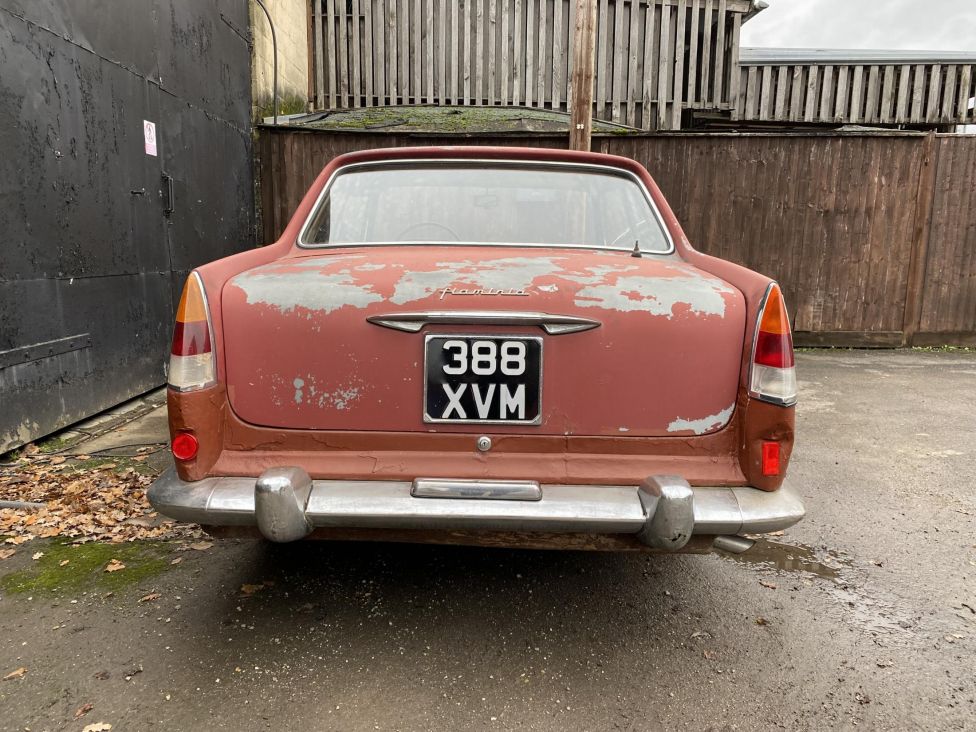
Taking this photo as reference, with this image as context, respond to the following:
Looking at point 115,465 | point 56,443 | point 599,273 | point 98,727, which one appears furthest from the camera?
point 56,443

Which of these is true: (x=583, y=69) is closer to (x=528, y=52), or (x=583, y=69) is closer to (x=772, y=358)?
(x=528, y=52)

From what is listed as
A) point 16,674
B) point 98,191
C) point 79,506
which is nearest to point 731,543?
point 16,674

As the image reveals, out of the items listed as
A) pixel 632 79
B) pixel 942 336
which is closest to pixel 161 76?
pixel 632 79

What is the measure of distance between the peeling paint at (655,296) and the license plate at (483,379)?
0.80 feet

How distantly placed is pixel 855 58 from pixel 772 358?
418 inches

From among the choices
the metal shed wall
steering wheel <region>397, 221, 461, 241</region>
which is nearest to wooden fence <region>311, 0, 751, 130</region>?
the metal shed wall

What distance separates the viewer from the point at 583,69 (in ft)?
19.0

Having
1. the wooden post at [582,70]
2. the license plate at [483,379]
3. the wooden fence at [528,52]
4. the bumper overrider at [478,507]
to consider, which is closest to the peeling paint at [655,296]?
the license plate at [483,379]

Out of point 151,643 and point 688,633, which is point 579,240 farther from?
point 151,643

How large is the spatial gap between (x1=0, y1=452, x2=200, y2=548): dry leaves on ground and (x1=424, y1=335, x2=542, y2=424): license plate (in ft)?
5.51

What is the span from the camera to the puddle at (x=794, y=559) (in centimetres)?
285

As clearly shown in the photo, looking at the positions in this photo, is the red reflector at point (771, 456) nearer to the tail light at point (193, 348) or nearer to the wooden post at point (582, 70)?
the tail light at point (193, 348)

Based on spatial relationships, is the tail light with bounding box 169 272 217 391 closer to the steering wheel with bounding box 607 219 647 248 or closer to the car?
the car

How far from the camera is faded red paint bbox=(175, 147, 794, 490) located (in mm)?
2070
